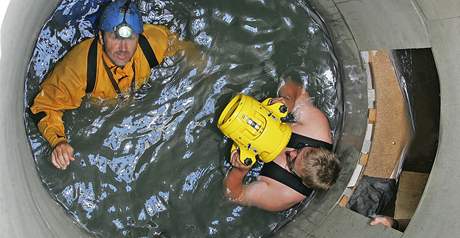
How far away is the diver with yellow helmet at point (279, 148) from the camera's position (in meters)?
3.37

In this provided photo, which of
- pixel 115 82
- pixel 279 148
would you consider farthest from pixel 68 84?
pixel 279 148

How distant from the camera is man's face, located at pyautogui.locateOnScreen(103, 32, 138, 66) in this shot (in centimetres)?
320

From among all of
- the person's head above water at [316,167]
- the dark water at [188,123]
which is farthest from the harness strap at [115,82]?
the person's head above water at [316,167]

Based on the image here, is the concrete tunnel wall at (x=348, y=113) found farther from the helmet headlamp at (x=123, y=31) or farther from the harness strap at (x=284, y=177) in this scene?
the helmet headlamp at (x=123, y=31)

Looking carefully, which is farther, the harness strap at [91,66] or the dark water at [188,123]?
the dark water at [188,123]

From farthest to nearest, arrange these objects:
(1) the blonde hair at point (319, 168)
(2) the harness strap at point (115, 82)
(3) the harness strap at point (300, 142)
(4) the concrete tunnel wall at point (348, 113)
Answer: (3) the harness strap at point (300, 142) → (1) the blonde hair at point (319, 168) → (2) the harness strap at point (115, 82) → (4) the concrete tunnel wall at point (348, 113)

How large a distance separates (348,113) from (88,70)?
6.03 feet

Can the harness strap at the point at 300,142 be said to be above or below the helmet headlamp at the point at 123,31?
below

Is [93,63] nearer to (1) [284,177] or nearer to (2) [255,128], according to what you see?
(2) [255,128]

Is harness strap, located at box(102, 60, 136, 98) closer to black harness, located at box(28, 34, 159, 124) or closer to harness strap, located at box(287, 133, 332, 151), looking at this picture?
black harness, located at box(28, 34, 159, 124)

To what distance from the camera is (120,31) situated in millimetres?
3143

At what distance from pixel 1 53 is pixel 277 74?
2400mm

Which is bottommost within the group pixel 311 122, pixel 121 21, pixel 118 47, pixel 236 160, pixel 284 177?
pixel 284 177

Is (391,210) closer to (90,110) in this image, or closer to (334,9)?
(334,9)
